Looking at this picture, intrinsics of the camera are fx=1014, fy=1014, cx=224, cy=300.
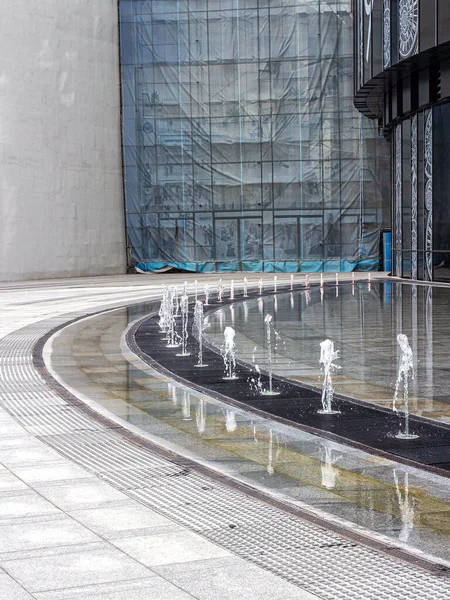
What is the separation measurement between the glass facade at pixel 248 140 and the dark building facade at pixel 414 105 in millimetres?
9485

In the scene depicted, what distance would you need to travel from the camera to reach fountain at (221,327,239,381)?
11656 mm

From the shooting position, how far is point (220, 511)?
19.1 feet

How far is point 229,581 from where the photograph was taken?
4.55 metres

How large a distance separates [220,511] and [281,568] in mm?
1085

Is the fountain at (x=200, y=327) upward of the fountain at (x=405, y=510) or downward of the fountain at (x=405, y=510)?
downward

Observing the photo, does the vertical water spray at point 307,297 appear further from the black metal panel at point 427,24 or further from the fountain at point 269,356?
the black metal panel at point 427,24

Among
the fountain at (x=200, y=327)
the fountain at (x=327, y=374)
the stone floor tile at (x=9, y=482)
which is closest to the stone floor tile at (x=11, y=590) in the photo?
the stone floor tile at (x=9, y=482)

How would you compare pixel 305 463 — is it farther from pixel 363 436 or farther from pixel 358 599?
pixel 358 599

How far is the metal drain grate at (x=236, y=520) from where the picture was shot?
4574 mm

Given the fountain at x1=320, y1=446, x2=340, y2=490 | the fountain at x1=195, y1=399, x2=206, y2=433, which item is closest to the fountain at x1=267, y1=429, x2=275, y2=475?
the fountain at x1=320, y1=446, x2=340, y2=490

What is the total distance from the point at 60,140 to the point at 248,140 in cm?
784

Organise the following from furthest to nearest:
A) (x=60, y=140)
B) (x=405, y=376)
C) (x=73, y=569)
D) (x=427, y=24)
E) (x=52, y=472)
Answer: (x=60, y=140) < (x=427, y=24) < (x=405, y=376) < (x=52, y=472) < (x=73, y=569)

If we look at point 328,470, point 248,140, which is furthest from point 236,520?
point 248,140

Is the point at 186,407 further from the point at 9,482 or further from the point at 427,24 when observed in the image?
the point at 427,24
